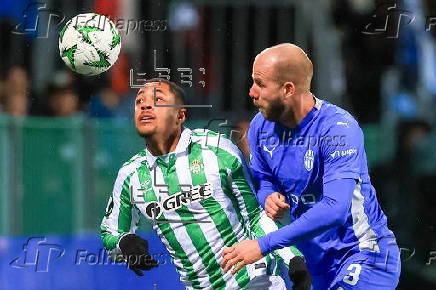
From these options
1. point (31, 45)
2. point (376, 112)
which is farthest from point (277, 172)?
point (31, 45)

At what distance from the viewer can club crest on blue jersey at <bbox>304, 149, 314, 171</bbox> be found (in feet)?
18.6

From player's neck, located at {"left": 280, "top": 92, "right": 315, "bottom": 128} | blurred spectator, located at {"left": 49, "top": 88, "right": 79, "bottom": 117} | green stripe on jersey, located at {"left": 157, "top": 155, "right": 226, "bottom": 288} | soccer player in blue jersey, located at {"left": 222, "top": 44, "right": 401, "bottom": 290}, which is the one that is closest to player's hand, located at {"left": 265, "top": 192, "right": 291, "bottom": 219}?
→ soccer player in blue jersey, located at {"left": 222, "top": 44, "right": 401, "bottom": 290}

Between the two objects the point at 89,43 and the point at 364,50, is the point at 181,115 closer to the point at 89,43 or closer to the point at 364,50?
the point at 89,43

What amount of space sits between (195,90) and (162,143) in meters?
Answer: 1.65

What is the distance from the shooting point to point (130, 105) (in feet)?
26.3

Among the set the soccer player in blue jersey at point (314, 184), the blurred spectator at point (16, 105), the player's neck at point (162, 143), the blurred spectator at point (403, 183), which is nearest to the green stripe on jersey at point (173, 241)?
the player's neck at point (162, 143)

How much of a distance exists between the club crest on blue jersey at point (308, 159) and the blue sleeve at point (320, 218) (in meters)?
0.30

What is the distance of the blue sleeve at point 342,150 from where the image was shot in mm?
5465

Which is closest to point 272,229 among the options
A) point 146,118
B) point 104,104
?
point 146,118

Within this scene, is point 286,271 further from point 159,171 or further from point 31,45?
point 31,45

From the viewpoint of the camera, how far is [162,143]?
6.22 meters

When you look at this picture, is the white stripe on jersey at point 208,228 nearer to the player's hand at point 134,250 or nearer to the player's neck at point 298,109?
the player's hand at point 134,250

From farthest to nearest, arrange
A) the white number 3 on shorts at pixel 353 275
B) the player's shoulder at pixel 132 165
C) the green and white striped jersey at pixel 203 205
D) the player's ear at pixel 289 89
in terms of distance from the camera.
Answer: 1. the player's shoulder at pixel 132 165
2. the green and white striped jersey at pixel 203 205
3. the player's ear at pixel 289 89
4. the white number 3 on shorts at pixel 353 275

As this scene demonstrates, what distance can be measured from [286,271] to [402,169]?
91.3 inches
